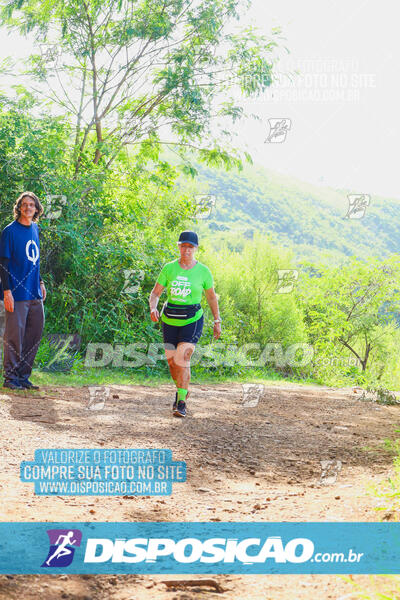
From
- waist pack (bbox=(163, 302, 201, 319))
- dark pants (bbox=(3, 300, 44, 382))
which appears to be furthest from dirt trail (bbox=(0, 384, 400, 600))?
waist pack (bbox=(163, 302, 201, 319))

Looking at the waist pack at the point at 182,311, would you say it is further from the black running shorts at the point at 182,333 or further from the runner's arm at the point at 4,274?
the runner's arm at the point at 4,274

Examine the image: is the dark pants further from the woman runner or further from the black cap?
the black cap

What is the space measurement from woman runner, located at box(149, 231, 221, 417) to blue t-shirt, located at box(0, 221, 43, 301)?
158 cm

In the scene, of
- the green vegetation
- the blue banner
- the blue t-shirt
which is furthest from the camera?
the green vegetation

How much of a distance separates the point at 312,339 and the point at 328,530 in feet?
60.6

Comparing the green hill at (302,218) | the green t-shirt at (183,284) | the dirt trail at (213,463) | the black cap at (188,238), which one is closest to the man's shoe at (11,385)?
the dirt trail at (213,463)

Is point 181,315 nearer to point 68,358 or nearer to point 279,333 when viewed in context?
point 68,358

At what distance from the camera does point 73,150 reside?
460 inches

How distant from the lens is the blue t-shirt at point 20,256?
6402 mm

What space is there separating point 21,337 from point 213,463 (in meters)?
3.16

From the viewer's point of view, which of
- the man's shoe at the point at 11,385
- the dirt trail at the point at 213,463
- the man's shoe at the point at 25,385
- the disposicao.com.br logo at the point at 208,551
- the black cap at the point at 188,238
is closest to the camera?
the dirt trail at the point at 213,463

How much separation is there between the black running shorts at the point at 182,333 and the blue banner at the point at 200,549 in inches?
120

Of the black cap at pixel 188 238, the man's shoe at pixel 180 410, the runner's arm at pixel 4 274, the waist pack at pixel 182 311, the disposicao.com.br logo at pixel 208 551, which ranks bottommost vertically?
the man's shoe at pixel 180 410

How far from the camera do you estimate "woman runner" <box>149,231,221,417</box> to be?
5.70 meters
